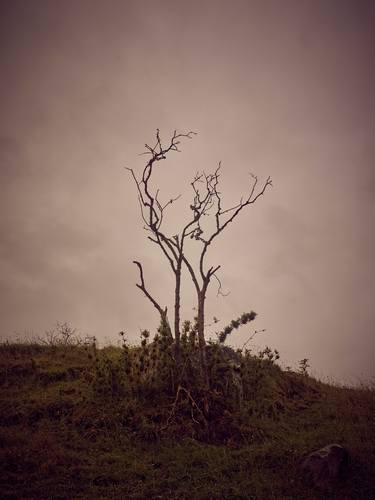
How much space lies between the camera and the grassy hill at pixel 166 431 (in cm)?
633

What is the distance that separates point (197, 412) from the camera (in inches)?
371

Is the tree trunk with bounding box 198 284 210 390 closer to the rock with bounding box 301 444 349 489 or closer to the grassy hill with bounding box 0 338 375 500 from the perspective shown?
the grassy hill with bounding box 0 338 375 500

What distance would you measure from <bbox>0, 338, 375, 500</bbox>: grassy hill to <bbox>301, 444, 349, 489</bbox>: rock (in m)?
0.15

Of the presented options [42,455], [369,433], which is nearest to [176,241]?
[42,455]

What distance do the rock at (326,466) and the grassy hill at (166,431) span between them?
0.49 feet

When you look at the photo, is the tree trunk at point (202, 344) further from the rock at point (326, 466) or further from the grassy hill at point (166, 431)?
the rock at point (326, 466)

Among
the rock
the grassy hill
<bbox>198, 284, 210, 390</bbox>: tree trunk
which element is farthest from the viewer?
<bbox>198, 284, 210, 390</bbox>: tree trunk

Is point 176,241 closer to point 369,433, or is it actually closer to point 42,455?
point 42,455

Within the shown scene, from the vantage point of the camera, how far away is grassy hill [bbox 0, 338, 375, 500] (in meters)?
6.33

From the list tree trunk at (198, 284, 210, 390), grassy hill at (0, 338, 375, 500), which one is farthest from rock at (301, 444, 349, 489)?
tree trunk at (198, 284, 210, 390)

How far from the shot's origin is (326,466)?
21.9ft

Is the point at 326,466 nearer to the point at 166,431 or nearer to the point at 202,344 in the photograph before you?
the point at 166,431

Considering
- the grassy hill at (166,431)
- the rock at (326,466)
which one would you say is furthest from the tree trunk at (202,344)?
the rock at (326,466)

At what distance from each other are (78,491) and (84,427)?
279 centimetres
